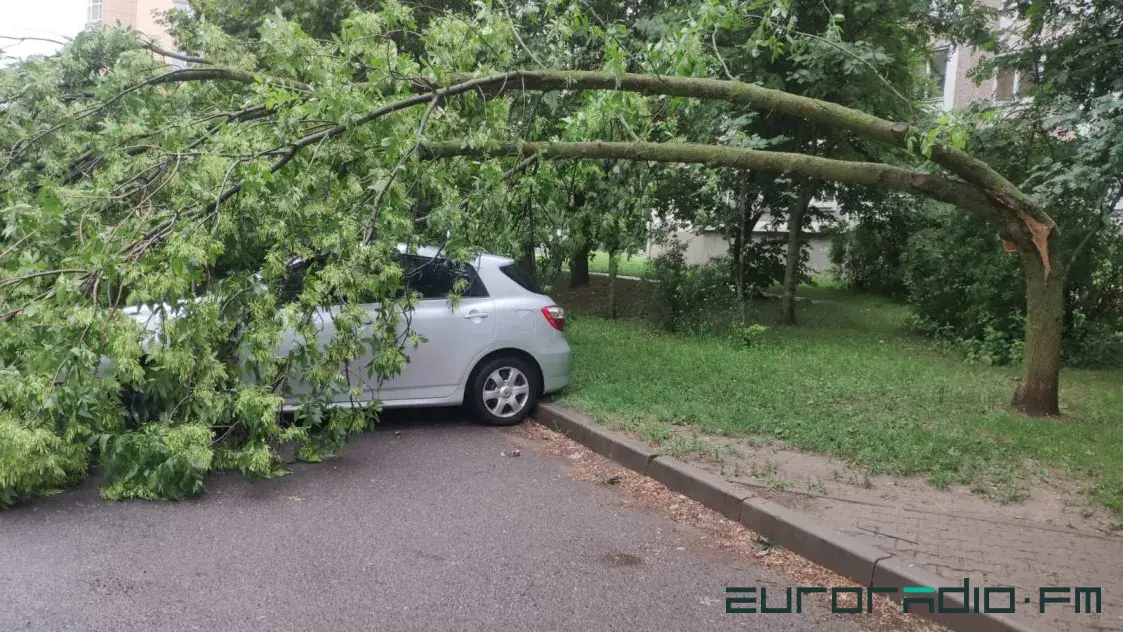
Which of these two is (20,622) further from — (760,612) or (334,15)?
(334,15)

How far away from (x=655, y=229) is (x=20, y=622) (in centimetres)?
1174

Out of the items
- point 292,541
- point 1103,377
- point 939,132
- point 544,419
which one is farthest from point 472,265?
point 1103,377

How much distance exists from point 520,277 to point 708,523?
3547 mm

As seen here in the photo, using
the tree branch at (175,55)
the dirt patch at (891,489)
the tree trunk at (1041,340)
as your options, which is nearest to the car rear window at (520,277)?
the dirt patch at (891,489)

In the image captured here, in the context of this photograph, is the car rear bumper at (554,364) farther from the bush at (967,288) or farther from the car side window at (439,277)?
the bush at (967,288)

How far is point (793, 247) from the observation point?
1449 centimetres

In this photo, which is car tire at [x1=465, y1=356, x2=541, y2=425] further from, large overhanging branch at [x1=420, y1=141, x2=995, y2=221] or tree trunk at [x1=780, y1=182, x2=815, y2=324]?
tree trunk at [x1=780, y1=182, x2=815, y2=324]

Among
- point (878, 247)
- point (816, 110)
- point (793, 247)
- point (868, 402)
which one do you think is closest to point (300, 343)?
point (816, 110)

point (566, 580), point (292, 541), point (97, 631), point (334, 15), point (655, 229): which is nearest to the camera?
point (97, 631)

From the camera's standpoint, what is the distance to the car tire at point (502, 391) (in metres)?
8.00

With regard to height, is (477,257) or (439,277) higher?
(477,257)

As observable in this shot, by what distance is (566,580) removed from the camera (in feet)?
15.0

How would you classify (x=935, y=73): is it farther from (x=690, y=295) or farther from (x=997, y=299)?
(x=690, y=295)

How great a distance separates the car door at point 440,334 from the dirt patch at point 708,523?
838mm
